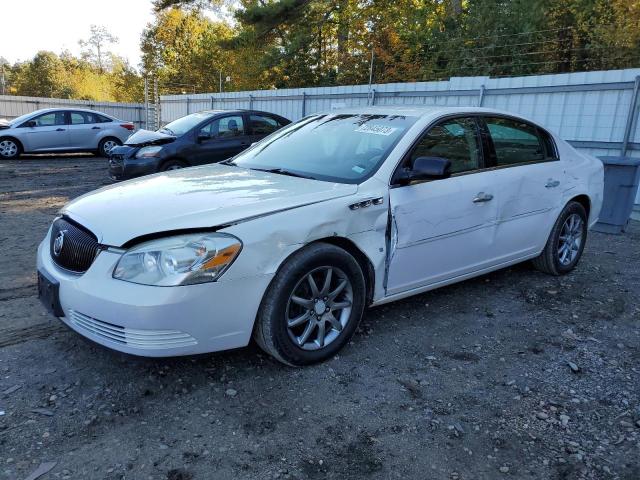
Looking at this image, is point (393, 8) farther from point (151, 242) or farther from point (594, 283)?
point (151, 242)

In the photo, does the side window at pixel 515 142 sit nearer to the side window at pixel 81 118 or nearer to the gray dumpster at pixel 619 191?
the gray dumpster at pixel 619 191

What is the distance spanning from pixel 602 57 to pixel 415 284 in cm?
1401

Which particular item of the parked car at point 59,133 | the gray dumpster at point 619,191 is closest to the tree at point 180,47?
the parked car at point 59,133

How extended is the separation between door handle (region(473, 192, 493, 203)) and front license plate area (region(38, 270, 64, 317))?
9.28 feet

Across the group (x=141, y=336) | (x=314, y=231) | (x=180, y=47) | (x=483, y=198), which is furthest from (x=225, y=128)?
(x=180, y=47)

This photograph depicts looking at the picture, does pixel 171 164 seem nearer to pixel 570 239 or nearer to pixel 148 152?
pixel 148 152

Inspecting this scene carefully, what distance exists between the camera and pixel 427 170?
11.0 ft

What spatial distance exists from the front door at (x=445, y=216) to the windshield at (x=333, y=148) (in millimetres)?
239

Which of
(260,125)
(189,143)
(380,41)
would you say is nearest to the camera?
(189,143)

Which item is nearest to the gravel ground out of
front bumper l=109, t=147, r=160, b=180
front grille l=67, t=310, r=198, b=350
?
front grille l=67, t=310, r=198, b=350

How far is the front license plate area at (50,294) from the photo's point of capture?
2832 mm

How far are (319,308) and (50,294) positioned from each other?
152cm

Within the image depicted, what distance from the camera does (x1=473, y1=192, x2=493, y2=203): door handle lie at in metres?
3.86

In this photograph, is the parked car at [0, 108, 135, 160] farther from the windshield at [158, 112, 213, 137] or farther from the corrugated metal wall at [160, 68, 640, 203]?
the corrugated metal wall at [160, 68, 640, 203]
